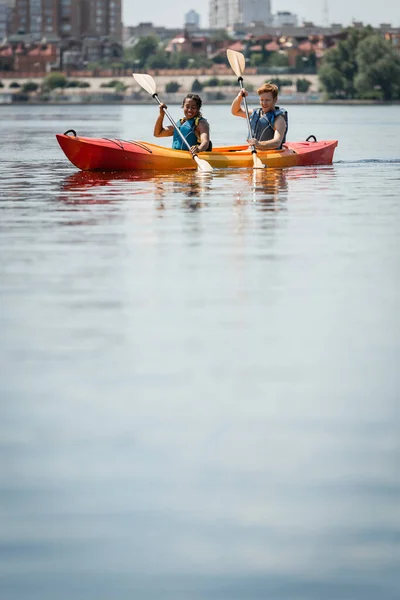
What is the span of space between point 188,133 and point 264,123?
3.48ft

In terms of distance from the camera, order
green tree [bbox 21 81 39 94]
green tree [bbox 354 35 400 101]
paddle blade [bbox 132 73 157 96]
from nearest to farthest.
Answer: paddle blade [bbox 132 73 157 96]
green tree [bbox 354 35 400 101]
green tree [bbox 21 81 39 94]

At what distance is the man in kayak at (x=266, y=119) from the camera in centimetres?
1923

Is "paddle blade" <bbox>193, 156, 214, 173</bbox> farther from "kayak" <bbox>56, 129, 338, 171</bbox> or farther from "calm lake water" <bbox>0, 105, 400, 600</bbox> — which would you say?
"calm lake water" <bbox>0, 105, 400, 600</bbox>

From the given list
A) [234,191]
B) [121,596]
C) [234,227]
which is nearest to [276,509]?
[121,596]

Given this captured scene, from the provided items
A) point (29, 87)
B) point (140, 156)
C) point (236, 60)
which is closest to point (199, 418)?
point (140, 156)

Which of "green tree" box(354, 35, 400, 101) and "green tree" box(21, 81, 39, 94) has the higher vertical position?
"green tree" box(21, 81, 39, 94)

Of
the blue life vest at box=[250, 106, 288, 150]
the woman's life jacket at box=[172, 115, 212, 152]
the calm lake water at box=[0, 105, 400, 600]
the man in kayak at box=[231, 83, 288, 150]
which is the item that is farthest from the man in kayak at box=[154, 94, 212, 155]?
the calm lake water at box=[0, 105, 400, 600]

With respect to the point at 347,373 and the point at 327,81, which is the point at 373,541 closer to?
the point at 347,373

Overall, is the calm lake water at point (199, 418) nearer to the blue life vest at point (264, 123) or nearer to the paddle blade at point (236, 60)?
the blue life vest at point (264, 123)

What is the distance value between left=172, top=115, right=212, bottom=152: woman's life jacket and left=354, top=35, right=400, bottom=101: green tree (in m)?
89.7

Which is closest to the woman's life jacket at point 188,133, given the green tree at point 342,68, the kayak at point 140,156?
the kayak at point 140,156

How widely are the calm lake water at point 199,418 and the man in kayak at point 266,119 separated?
8.23m

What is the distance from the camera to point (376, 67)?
358 feet

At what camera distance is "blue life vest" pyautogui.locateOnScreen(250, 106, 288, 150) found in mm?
19406
